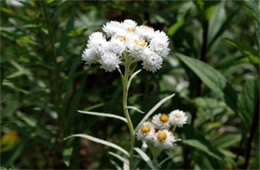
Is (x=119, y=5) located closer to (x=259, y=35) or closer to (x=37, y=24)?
(x=37, y=24)

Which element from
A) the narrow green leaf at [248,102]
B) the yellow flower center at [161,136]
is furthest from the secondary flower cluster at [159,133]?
the narrow green leaf at [248,102]

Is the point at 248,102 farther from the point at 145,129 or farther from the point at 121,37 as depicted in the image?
the point at 121,37

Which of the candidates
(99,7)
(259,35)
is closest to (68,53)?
(99,7)

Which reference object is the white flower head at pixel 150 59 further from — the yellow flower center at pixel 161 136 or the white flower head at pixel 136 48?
the yellow flower center at pixel 161 136

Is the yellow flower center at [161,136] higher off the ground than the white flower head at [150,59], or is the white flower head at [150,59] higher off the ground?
the white flower head at [150,59]

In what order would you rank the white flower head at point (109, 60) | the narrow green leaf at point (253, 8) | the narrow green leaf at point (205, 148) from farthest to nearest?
the narrow green leaf at point (205, 148) < the narrow green leaf at point (253, 8) < the white flower head at point (109, 60)

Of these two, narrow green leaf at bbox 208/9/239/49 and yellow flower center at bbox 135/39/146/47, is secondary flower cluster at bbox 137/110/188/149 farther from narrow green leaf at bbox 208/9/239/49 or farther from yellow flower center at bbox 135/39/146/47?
narrow green leaf at bbox 208/9/239/49

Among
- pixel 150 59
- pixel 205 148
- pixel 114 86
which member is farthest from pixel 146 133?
pixel 114 86
